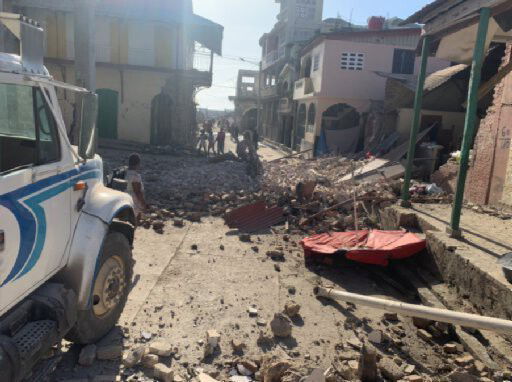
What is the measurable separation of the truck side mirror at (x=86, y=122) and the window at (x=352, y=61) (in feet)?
63.4

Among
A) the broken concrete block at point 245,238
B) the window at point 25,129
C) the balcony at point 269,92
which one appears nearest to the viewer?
the window at point 25,129

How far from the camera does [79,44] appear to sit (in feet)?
40.6

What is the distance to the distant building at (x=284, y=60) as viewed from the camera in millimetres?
30922

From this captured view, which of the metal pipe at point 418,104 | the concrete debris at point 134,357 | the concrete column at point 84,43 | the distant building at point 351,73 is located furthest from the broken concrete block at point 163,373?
the distant building at point 351,73

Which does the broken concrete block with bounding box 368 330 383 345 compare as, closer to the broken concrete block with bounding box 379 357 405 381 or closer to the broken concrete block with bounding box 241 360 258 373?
the broken concrete block with bounding box 379 357 405 381

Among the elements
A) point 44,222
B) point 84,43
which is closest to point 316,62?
point 84,43

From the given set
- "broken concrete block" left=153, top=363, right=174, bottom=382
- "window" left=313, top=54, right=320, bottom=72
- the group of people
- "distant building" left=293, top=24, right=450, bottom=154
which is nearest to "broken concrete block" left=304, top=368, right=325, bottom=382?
"broken concrete block" left=153, top=363, right=174, bottom=382

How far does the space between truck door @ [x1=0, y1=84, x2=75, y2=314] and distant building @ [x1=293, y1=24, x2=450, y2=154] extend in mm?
17801

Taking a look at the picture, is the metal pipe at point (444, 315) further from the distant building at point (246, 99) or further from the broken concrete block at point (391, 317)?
the distant building at point (246, 99)

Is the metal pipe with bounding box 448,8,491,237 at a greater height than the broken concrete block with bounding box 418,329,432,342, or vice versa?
the metal pipe with bounding box 448,8,491,237

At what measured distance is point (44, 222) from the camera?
277 cm

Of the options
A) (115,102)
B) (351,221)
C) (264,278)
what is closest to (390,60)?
(115,102)

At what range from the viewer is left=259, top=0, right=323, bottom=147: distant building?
101 feet

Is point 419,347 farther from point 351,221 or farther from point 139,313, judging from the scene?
point 351,221
